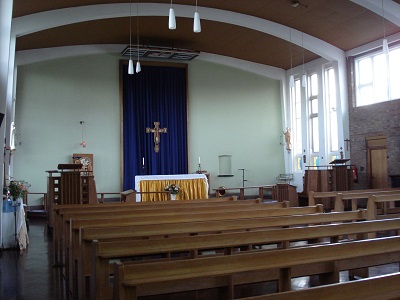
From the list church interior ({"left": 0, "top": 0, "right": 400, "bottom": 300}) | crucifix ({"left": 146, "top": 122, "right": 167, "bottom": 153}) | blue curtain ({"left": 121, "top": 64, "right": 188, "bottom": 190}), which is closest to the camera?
church interior ({"left": 0, "top": 0, "right": 400, "bottom": 300})

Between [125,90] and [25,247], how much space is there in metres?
7.62

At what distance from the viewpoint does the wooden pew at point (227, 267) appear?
75.0 inches

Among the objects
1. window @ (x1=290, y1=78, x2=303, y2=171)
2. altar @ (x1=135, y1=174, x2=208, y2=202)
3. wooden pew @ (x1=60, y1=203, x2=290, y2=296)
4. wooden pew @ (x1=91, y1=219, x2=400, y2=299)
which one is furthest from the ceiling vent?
wooden pew @ (x1=91, y1=219, x2=400, y2=299)

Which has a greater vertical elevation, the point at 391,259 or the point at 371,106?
the point at 371,106

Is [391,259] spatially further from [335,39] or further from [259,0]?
[335,39]

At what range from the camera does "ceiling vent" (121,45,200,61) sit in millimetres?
12039

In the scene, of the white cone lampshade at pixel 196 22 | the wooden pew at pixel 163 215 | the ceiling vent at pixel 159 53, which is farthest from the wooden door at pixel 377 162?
the wooden pew at pixel 163 215

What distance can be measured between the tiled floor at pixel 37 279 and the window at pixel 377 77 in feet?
25.1

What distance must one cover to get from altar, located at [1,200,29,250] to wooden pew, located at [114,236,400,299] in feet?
14.1

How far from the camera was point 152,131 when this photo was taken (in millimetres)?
13203

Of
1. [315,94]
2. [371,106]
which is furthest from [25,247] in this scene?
[315,94]

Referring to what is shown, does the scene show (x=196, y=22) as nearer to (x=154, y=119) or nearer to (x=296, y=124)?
(x=154, y=119)

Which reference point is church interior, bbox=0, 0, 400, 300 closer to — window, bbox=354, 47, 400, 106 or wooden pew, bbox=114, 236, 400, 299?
window, bbox=354, 47, 400, 106

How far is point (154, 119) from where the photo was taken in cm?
1338
